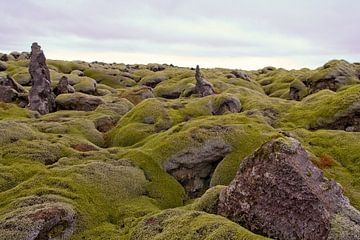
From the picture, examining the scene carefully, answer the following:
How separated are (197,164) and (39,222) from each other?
16.5 metres

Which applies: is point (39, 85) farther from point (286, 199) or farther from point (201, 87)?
point (286, 199)

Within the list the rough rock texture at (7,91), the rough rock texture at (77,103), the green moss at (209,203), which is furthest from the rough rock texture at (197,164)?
the rough rock texture at (7,91)

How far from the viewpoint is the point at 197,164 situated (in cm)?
3716

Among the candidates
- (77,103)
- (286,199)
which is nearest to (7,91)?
(77,103)

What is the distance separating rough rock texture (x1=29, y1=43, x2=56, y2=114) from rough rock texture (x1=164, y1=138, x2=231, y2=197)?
138 feet

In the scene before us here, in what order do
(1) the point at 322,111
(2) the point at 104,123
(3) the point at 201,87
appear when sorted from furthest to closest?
(3) the point at 201,87, (2) the point at 104,123, (1) the point at 322,111

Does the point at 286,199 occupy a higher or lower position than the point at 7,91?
higher

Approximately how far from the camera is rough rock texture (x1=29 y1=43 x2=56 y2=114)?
7156 cm

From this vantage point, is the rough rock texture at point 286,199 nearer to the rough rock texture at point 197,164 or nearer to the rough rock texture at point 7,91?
the rough rock texture at point 197,164

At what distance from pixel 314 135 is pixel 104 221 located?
80.9ft

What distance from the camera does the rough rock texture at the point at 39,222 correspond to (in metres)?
23.7

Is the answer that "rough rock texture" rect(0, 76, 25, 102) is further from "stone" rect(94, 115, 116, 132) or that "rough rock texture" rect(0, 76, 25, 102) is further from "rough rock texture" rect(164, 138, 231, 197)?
"rough rock texture" rect(164, 138, 231, 197)

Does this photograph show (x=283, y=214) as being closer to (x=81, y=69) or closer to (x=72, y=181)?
(x=72, y=181)

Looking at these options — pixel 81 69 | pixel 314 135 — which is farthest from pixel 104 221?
pixel 81 69
